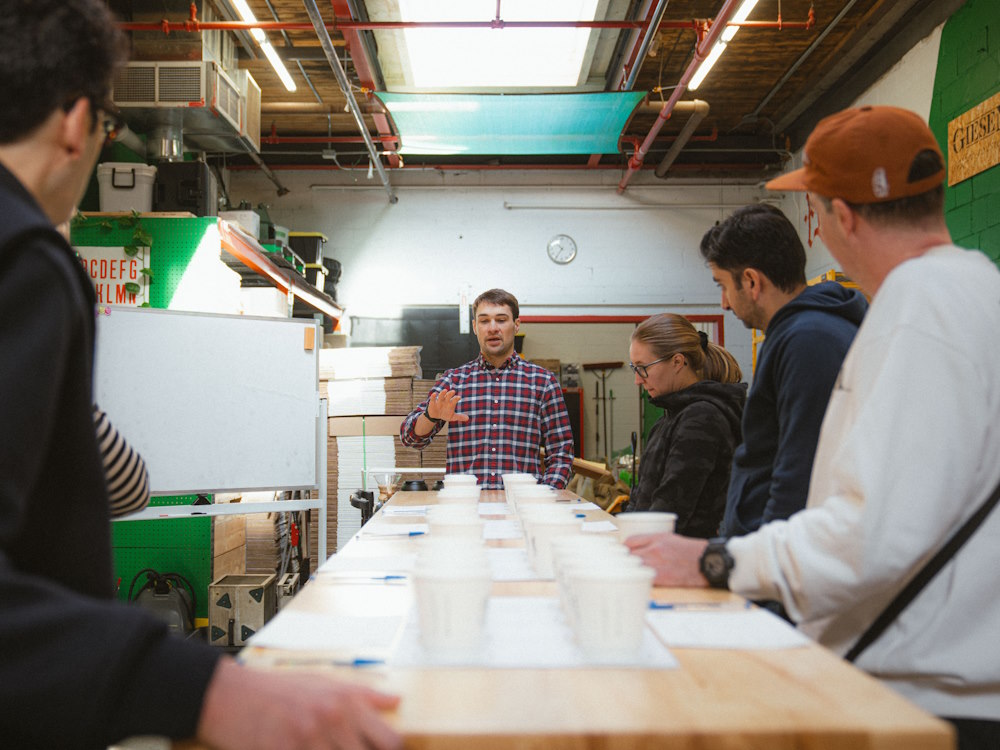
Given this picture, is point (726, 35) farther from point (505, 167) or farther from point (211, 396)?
point (211, 396)

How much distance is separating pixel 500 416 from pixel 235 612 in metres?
1.97

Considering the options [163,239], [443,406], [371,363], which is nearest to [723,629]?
[443,406]

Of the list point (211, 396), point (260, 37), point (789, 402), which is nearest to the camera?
point (789, 402)

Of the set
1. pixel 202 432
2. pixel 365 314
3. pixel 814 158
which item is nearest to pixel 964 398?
pixel 814 158

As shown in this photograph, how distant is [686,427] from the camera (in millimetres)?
2398

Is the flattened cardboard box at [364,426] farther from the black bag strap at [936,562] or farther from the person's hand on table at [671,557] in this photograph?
the black bag strap at [936,562]

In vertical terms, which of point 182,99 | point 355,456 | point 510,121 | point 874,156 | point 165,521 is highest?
point 510,121

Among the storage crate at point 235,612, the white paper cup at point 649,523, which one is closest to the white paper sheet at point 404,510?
the white paper cup at point 649,523

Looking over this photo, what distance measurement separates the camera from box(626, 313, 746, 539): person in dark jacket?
2320 mm

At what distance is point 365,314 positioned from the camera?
8883mm

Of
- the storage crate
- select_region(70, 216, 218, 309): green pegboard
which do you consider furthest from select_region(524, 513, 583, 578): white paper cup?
select_region(70, 216, 218, 309): green pegboard

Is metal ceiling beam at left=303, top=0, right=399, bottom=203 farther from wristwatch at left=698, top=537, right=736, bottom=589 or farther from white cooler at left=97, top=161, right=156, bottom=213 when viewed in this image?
wristwatch at left=698, top=537, right=736, bottom=589

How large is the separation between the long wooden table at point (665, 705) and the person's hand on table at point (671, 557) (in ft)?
1.12

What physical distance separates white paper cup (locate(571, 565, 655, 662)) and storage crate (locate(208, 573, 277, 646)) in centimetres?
388
